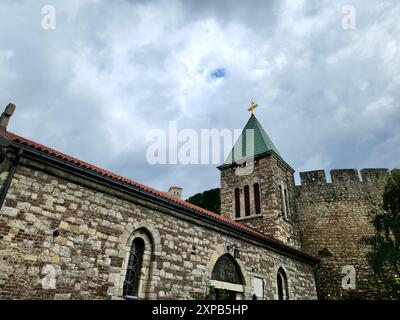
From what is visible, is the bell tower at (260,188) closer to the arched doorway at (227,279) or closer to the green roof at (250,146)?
the green roof at (250,146)

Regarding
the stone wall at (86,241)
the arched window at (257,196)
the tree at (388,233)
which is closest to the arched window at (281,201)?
the arched window at (257,196)

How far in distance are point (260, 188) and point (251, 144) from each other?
359 cm

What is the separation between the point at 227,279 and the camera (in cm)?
988

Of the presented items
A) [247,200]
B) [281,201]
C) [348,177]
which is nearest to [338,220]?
[348,177]

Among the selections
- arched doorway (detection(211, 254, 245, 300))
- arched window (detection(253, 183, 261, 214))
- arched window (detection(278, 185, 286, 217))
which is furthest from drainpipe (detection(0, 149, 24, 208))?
arched window (detection(278, 185, 286, 217))

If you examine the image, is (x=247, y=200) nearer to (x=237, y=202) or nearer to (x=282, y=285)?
(x=237, y=202)

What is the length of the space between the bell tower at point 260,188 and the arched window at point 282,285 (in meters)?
2.85

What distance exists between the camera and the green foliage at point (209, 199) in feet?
68.1

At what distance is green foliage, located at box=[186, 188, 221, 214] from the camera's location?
20.8 m

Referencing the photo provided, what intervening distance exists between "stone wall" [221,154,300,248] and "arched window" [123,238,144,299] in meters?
9.34

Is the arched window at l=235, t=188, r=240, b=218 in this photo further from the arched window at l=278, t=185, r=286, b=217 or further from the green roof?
the arched window at l=278, t=185, r=286, b=217
